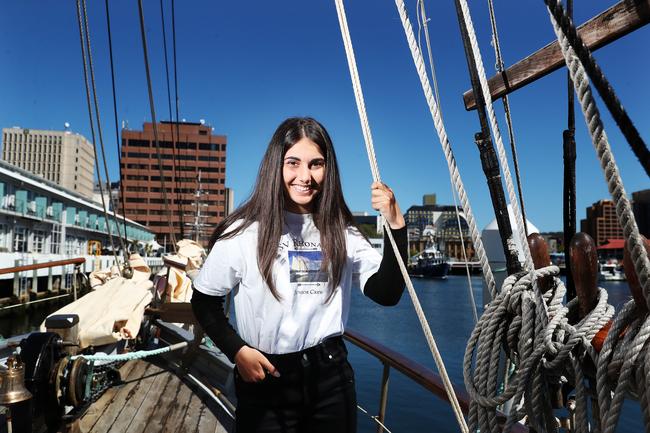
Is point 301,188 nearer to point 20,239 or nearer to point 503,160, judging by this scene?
point 503,160

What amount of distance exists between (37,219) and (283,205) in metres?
30.3

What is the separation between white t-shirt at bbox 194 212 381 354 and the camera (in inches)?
53.0

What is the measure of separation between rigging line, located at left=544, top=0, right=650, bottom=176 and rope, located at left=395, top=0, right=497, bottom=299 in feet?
1.31

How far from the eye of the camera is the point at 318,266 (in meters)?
1.43

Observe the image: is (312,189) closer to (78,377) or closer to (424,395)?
(78,377)

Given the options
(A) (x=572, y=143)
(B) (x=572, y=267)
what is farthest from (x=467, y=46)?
(B) (x=572, y=267)

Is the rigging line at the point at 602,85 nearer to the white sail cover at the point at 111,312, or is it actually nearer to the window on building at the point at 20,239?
the white sail cover at the point at 111,312

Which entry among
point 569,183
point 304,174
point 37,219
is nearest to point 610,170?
point 569,183

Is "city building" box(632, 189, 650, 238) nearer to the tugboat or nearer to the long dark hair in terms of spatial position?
the long dark hair

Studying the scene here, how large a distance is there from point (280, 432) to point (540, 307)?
2.74ft

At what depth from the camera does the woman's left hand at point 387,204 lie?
4.51 ft

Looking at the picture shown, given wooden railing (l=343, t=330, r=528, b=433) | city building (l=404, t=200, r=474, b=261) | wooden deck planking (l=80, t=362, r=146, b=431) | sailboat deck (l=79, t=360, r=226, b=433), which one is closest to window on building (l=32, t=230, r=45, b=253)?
wooden deck planking (l=80, t=362, r=146, b=431)

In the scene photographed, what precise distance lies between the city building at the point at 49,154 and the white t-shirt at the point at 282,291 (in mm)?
133065

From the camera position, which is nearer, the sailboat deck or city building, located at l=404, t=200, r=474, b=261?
the sailboat deck
